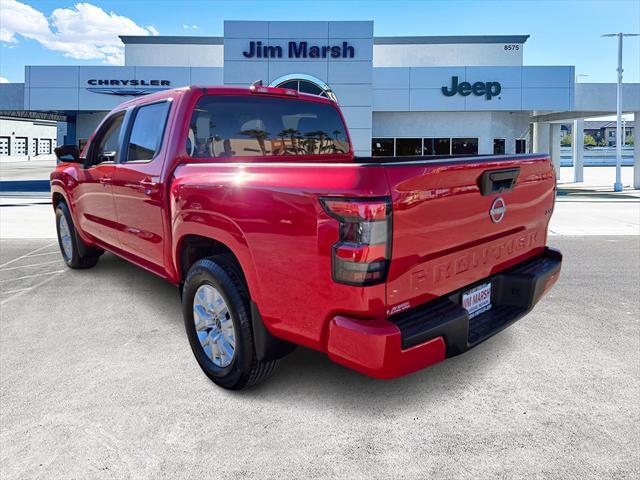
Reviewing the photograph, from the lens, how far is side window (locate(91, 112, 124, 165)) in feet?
18.4

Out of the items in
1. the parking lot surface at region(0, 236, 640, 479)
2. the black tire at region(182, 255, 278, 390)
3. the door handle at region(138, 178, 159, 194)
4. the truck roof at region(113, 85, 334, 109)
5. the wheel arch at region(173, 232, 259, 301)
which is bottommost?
the parking lot surface at region(0, 236, 640, 479)

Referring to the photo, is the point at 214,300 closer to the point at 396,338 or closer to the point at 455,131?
the point at 396,338

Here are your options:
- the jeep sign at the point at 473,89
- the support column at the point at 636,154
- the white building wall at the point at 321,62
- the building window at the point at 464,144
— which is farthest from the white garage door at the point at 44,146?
the support column at the point at 636,154

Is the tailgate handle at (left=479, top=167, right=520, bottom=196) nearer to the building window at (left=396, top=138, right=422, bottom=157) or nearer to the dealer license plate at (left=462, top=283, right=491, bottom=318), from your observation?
the dealer license plate at (left=462, top=283, right=491, bottom=318)

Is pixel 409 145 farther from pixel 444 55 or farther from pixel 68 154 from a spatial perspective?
pixel 68 154

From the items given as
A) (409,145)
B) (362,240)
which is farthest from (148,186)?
(409,145)

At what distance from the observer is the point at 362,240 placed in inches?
100.0

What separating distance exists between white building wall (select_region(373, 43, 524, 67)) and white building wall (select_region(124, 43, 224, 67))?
10883 mm

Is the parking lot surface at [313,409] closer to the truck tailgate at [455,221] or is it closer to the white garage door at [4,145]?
the truck tailgate at [455,221]

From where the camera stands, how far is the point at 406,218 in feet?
8.68

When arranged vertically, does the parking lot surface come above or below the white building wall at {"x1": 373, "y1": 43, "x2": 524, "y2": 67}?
below

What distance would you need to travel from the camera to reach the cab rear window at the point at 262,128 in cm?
420

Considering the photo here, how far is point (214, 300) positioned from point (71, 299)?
115 inches

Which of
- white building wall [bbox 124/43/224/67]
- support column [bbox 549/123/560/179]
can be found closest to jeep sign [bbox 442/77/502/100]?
support column [bbox 549/123/560/179]
